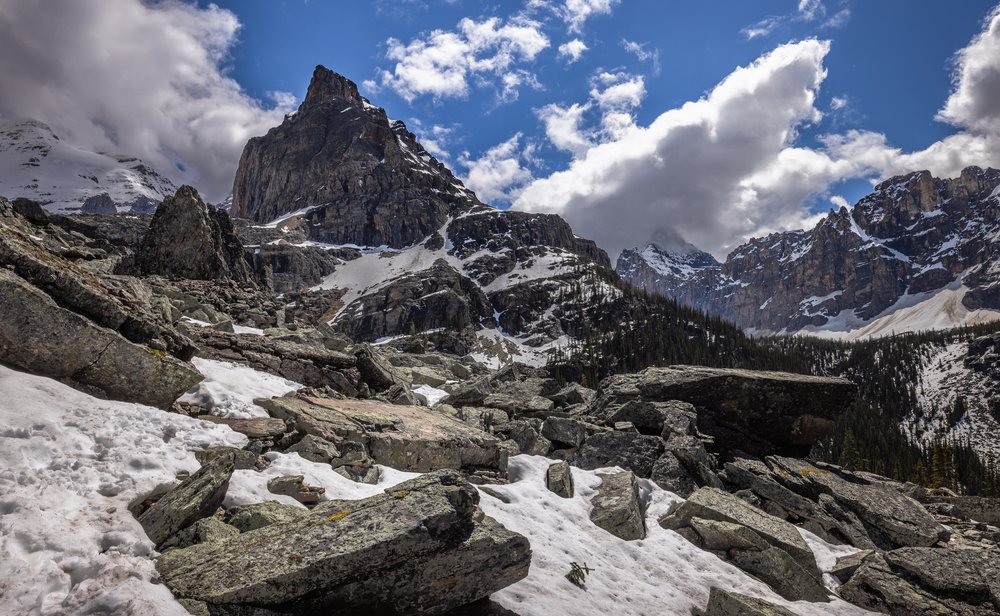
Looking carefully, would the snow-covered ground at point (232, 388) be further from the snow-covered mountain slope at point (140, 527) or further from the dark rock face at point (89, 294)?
the dark rock face at point (89, 294)

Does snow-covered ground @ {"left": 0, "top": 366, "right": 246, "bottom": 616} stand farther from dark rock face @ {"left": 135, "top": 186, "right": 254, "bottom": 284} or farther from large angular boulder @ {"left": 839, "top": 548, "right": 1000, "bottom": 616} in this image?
dark rock face @ {"left": 135, "top": 186, "right": 254, "bottom": 284}

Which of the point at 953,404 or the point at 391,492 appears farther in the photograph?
the point at 953,404

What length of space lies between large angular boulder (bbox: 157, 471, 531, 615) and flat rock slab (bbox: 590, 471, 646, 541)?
18.4ft

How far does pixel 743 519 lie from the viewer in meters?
13.4

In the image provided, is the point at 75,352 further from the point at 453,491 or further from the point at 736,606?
the point at 736,606

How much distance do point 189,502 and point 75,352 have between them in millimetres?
5609

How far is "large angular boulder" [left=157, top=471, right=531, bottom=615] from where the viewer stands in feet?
20.7

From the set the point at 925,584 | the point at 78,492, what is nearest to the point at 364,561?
the point at 78,492

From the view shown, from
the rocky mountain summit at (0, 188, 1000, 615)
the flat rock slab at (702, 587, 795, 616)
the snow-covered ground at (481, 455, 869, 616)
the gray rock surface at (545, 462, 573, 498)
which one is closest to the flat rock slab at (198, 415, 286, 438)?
the rocky mountain summit at (0, 188, 1000, 615)

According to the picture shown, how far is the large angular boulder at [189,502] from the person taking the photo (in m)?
7.14

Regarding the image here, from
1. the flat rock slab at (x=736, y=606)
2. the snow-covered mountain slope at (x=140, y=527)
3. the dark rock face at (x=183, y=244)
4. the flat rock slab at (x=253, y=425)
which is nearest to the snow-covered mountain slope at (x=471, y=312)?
the dark rock face at (x=183, y=244)

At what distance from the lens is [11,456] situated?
7.16m

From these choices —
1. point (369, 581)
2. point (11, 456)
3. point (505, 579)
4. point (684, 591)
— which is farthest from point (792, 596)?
point (11, 456)

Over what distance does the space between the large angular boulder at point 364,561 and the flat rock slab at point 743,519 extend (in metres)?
7.55
